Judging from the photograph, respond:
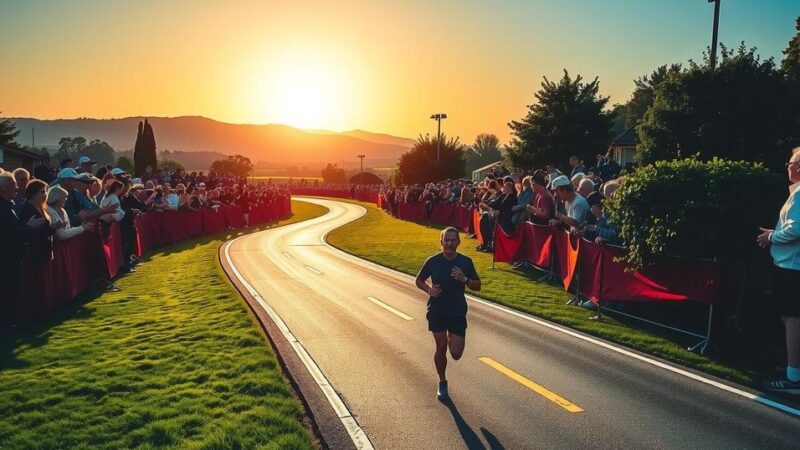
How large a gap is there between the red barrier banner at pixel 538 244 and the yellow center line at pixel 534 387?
6514 mm

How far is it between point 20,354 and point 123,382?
7.44ft

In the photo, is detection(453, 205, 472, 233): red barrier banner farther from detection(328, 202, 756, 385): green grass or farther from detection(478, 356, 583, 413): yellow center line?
detection(478, 356, 583, 413): yellow center line

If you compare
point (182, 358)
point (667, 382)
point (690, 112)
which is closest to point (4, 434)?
point (182, 358)

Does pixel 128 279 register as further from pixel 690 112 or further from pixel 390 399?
pixel 690 112

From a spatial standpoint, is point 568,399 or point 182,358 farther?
point 182,358

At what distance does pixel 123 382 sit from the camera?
22.6ft

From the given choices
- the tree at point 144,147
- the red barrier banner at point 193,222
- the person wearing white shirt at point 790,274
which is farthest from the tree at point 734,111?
the tree at point 144,147

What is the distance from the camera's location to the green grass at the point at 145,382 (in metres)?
5.49

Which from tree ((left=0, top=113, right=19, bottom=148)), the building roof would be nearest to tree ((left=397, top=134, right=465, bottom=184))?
the building roof

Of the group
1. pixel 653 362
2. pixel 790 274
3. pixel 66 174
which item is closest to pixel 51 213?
pixel 66 174

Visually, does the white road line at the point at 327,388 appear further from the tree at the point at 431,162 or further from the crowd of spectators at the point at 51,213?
the tree at the point at 431,162

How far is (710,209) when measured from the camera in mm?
8406

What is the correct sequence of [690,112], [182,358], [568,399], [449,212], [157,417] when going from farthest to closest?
[449,212]
[690,112]
[182,358]
[568,399]
[157,417]

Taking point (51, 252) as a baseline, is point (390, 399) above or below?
below
